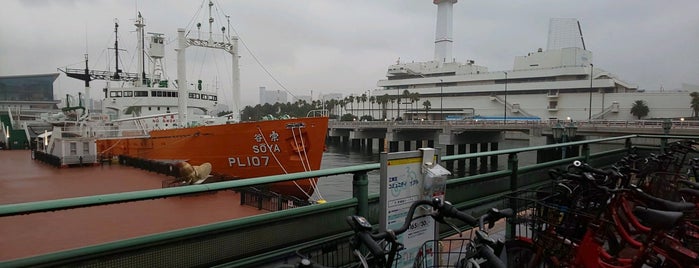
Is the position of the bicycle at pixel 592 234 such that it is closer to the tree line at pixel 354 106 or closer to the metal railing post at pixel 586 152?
the metal railing post at pixel 586 152

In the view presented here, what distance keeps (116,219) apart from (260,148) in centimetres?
593

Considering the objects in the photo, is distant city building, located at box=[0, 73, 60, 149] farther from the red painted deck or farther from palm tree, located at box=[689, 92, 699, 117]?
palm tree, located at box=[689, 92, 699, 117]

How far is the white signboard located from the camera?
248 centimetres

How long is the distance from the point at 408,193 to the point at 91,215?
8766 mm

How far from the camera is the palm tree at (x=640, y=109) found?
57.5m

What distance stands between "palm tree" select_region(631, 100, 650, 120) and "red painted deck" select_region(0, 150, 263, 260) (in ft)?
211

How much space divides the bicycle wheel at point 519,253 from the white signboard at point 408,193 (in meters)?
0.64

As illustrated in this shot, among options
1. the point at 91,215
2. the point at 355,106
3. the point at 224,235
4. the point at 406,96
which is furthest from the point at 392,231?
the point at 355,106

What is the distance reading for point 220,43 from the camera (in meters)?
18.5

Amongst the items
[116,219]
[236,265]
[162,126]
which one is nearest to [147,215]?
[116,219]

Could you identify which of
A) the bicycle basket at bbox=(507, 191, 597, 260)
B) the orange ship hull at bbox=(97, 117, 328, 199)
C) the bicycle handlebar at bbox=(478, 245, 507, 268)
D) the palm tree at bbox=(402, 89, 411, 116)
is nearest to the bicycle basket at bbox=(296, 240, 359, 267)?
the bicycle handlebar at bbox=(478, 245, 507, 268)

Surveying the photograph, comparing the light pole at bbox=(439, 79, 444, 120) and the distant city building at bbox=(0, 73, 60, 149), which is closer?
the distant city building at bbox=(0, 73, 60, 149)

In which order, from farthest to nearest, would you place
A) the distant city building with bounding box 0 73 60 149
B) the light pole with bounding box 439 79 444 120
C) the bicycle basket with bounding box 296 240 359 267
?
the light pole with bounding box 439 79 444 120, the distant city building with bounding box 0 73 60 149, the bicycle basket with bounding box 296 240 359 267

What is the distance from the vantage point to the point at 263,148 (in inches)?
542
